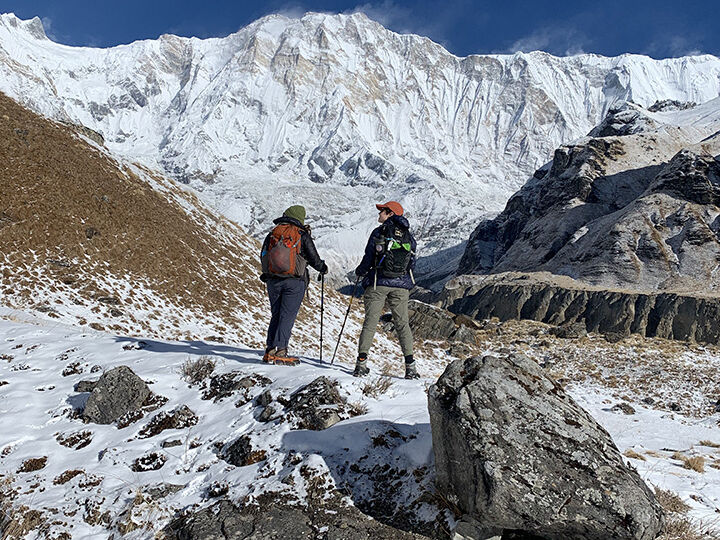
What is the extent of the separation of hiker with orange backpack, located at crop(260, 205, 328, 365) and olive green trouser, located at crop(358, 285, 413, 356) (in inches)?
44.7

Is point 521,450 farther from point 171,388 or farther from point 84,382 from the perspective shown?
point 84,382

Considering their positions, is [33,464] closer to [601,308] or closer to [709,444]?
[709,444]

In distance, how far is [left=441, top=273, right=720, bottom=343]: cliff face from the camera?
37.4 metres

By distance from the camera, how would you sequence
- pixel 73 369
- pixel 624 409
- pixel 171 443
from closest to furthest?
1. pixel 171 443
2. pixel 73 369
3. pixel 624 409

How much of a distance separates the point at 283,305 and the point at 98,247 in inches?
406

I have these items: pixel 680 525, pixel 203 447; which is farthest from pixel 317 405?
pixel 680 525

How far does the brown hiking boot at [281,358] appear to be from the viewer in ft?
25.4

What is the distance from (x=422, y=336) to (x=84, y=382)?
15.6m

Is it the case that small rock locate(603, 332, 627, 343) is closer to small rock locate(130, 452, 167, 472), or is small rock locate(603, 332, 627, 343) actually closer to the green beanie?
the green beanie

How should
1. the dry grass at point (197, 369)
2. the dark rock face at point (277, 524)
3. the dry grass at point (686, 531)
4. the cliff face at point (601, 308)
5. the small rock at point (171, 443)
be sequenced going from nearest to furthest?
the dry grass at point (686, 531) < the dark rock face at point (277, 524) < the small rock at point (171, 443) < the dry grass at point (197, 369) < the cliff face at point (601, 308)

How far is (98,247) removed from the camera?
584 inches

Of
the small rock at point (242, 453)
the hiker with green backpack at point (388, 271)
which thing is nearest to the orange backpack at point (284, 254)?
the hiker with green backpack at point (388, 271)

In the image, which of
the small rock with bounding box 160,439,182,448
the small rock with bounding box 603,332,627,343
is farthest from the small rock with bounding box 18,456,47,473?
the small rock with bounding box 603,332,627,343

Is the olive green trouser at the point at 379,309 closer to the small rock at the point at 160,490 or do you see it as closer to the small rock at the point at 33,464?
the small rock at the point at 160,490
